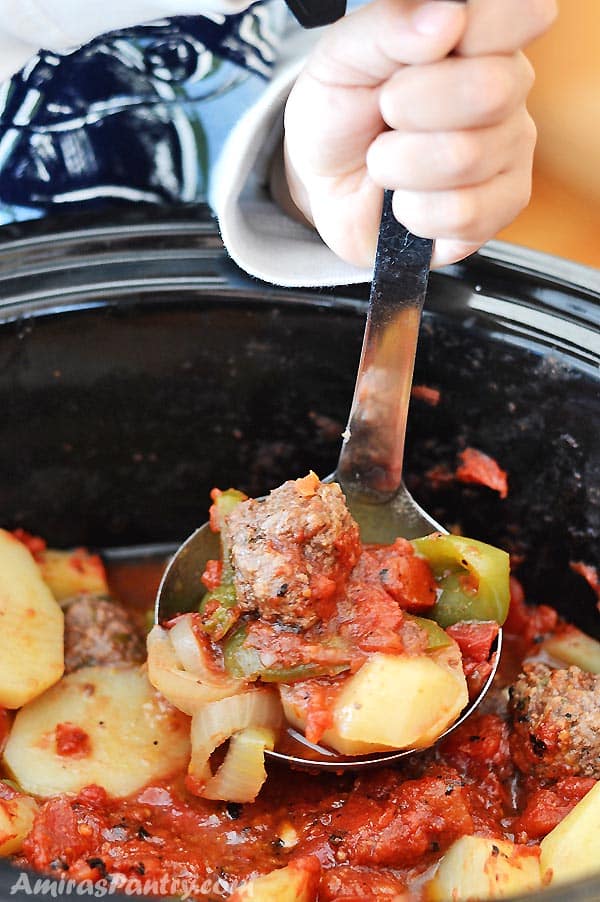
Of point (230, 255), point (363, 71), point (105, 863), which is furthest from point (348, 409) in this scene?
point (105, 863)

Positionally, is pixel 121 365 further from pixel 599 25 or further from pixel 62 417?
pixel 599 25

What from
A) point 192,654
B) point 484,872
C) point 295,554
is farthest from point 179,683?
point 484,872

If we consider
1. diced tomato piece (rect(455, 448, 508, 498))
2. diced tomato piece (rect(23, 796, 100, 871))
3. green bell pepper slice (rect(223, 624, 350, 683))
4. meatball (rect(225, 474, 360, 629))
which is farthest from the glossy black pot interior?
diced tomato piece (rect(23, 796, 100, 871))

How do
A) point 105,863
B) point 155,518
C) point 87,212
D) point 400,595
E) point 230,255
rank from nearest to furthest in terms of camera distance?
point 105,863 < point 400,595 < point 230,255 < point 87,212 < point 155,518

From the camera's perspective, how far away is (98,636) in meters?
1.56

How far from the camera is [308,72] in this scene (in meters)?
1.15

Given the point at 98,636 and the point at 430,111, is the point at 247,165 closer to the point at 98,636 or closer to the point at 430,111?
the point at 430,111

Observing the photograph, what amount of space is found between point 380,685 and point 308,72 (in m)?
0.79

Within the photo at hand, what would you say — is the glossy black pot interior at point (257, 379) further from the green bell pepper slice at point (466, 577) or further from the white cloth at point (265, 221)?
the green bell pepper slice at point (466, 577)

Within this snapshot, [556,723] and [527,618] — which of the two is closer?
[556,723]

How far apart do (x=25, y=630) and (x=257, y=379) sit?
575 millimetres

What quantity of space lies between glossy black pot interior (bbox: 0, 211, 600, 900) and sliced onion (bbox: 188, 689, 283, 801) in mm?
549

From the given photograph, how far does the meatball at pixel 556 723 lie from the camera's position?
1337mm

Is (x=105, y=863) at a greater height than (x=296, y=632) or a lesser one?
lesser
